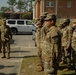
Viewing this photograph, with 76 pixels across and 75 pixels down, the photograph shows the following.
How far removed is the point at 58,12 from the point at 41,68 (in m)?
61.0

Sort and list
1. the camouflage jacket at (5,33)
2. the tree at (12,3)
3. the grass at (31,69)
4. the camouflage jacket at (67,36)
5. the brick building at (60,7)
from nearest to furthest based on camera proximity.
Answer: the camouflage jacket at (67,36) → the grass at (31,69) → the camouflage jacket at (5,33) → the brick building at (60,7) → the tree at (12,3)

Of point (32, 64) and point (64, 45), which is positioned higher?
point (64, 45)

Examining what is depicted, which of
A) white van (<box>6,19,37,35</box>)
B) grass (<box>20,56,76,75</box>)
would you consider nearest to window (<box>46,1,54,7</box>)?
white van (<box>6,19,37,35</box>)

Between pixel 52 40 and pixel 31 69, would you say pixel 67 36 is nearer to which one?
pixel 31 69

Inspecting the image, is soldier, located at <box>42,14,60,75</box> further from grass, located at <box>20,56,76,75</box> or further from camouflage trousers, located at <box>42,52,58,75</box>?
grass, located at <box>20,56,76,75</box>

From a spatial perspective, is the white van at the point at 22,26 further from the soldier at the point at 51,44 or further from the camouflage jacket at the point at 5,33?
the soldier at the point at 51,44

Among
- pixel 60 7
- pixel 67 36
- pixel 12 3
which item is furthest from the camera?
pixel 12 3

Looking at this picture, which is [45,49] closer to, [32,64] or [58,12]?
[32,64]

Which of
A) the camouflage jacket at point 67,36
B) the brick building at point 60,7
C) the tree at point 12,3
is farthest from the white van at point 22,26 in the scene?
the tree at point 12,3

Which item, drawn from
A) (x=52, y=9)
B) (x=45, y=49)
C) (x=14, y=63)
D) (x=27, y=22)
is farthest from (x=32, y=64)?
(x=52, y=9)

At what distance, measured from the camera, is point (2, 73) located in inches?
385

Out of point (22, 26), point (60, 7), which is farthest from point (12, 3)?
point (22, 26)

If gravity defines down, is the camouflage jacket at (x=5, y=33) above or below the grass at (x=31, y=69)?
above

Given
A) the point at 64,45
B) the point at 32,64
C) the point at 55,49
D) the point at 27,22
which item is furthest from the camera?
the point at 27,22
